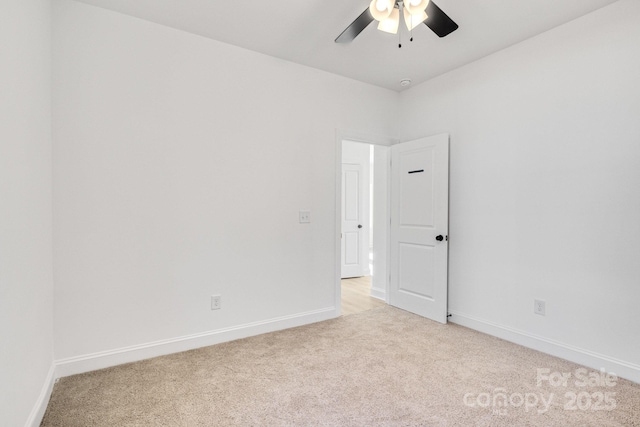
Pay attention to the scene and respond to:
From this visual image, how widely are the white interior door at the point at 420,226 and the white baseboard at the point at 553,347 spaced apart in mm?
277

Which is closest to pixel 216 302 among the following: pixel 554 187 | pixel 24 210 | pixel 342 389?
pixel 342 389

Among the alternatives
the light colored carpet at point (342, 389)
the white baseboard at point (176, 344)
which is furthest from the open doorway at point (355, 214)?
the light colored carpet at point (342, 389)

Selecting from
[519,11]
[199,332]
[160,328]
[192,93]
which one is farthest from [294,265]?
[519,11]

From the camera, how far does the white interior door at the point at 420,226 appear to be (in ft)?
11.0

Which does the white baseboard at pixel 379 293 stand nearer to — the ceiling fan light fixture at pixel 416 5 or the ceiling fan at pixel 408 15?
the ceiling fan at pixel 408 15

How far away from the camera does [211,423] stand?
1739 millimetres

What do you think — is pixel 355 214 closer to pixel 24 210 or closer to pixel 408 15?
pixel 408 15

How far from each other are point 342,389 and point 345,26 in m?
2.72

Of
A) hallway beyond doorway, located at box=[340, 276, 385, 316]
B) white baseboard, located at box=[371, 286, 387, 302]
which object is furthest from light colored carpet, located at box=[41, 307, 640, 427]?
white baseboard, located at box=[371, 286, 387, 302]

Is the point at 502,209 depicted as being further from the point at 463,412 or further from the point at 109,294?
the point at 109,294

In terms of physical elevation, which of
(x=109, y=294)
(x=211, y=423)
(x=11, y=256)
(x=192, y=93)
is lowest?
(x=211, y=423)

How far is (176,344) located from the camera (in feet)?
8.56

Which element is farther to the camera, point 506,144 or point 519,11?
point 506,144

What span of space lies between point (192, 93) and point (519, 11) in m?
2.64
